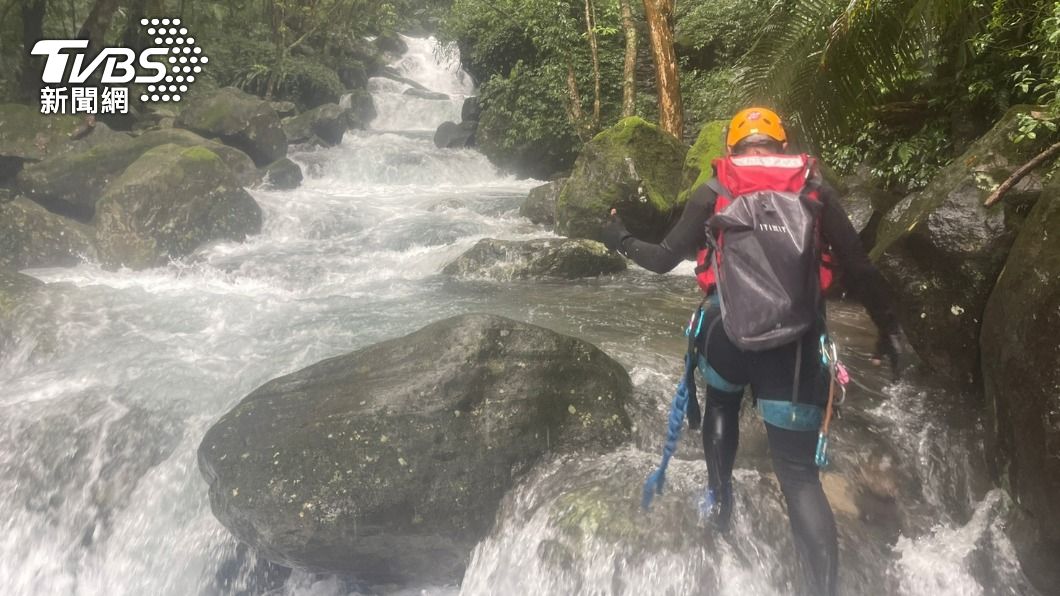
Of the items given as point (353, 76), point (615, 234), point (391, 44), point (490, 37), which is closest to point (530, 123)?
point (490, 37)

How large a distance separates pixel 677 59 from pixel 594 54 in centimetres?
197

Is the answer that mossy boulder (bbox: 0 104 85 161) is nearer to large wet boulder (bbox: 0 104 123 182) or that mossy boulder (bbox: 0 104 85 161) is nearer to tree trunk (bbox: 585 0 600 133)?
large wet boulder (bbox: 0 104 123 182)

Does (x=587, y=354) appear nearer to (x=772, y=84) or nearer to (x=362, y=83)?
(x=772, y=84)

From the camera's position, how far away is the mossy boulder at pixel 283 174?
14.4 m

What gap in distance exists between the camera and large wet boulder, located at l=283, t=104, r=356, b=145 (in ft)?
60.0

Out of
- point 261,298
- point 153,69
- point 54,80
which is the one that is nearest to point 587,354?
point 261,298

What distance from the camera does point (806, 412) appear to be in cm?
276

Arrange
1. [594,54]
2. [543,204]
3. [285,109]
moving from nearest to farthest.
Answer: [543,204] < [594,54] < [285,109]

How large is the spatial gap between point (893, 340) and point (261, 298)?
759 centimetres

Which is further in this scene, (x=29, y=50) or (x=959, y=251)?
(x=29, y=50)

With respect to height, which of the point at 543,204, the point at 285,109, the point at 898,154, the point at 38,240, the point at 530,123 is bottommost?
the point at 38,240

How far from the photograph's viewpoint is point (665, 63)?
1145cm

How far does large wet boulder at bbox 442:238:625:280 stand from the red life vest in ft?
20.0

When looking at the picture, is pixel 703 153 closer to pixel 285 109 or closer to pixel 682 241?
pixel 682 241
